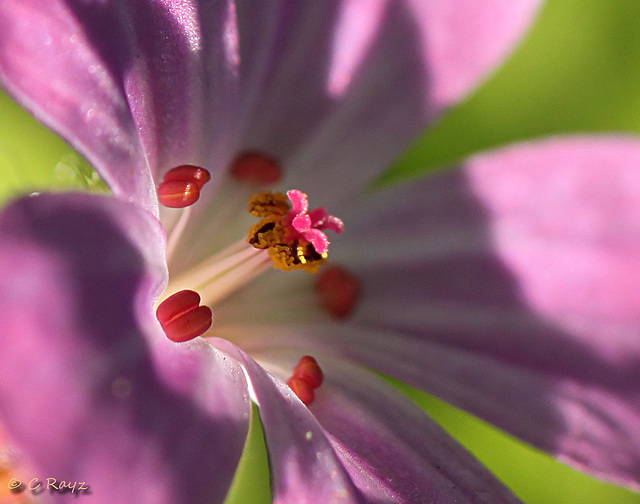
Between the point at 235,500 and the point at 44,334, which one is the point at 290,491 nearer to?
the point at 44,334

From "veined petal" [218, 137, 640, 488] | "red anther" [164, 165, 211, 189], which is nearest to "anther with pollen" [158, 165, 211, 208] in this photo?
"red anther" [164, 165, 211, 189]

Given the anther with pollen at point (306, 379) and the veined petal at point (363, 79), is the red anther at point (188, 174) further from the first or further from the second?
the anther with pollen at point (306, 379)

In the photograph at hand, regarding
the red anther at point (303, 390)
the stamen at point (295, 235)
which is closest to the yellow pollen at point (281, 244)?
the stamen at point (295, 235)

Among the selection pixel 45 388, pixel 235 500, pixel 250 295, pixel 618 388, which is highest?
pixel 618 388

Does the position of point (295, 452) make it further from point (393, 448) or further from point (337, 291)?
point (337, 291)

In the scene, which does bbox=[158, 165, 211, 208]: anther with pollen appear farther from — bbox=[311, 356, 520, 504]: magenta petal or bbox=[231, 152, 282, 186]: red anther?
bbox=[311, 356, 520, 504]: magenta petal

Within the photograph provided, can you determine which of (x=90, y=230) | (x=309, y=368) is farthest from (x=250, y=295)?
(x=90, y=230)
